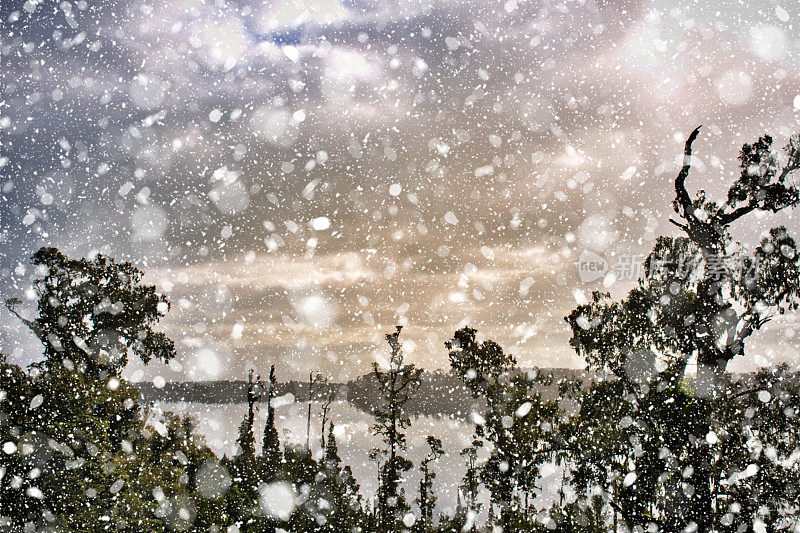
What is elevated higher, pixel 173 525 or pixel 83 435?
pixel 83 435

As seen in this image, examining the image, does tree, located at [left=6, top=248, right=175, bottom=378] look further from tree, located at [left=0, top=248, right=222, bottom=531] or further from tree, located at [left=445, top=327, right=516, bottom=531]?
tree, located at [left=445, top=327, right=516, bottom=531]

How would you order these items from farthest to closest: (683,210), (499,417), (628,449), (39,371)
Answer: (499,417)
(39,371)
(683,210)
(628,449)

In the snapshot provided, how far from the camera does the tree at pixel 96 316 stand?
82.0ft

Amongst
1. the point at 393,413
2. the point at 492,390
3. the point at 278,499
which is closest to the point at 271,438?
the point at 393,413

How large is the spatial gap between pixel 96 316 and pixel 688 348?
2819 centimetres

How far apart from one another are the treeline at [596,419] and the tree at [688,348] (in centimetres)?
3

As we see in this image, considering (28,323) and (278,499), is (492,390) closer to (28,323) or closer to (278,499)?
(278,499)

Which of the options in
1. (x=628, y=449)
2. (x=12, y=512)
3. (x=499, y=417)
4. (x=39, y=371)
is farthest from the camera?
(x=499, y=417)

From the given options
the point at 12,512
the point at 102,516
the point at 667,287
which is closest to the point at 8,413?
the point at 12,512

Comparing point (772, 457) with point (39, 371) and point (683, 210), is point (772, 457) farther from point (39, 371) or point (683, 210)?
point (39, 371)

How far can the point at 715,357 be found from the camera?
378 inches

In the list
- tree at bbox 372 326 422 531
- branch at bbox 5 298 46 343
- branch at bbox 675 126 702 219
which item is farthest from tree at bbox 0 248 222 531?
branch at bbox 675 126 702 219

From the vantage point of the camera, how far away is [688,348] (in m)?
10.0

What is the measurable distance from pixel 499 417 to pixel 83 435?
1812 centimetres
